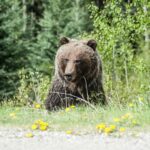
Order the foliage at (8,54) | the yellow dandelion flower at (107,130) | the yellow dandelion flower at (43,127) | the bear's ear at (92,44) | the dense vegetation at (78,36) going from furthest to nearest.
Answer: the foliage at (8,54), the dense vegetation at (78,36), the bear's ear at (92,44), the yellow dandelion flower at (43,127), the yellow dandelion flower at (107,130)

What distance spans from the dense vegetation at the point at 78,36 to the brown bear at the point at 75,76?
0.90 meters

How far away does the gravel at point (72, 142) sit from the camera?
561 cm

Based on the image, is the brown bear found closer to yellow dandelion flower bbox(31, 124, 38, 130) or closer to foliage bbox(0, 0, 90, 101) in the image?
yellow dandelion flower bbox(31, 124, 38, 130)

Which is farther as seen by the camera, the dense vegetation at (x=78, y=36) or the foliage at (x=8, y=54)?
the foliage at (x=8, y=54)

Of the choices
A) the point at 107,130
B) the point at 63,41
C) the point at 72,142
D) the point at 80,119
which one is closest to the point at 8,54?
the point at 63,41

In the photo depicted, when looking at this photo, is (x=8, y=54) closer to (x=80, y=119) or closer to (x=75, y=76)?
(x=75, y=76)

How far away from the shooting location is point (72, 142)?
5.86 metres

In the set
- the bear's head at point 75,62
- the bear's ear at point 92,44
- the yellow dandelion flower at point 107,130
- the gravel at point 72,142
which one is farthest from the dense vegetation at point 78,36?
the gravel at point 72,142

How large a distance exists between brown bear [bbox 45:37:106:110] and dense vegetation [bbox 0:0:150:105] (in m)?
0.90

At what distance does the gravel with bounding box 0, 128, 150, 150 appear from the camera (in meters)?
5.61

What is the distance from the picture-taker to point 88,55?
954 centimetres

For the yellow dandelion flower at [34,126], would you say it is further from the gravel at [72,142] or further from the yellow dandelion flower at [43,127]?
the gravel at [72,142]

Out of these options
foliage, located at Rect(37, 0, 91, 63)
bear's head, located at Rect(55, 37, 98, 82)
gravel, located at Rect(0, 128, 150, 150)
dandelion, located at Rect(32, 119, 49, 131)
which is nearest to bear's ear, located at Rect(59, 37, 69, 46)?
bear's head, located at Rect(55, 37, 98, 82)

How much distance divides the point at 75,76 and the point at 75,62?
246 millimetres
